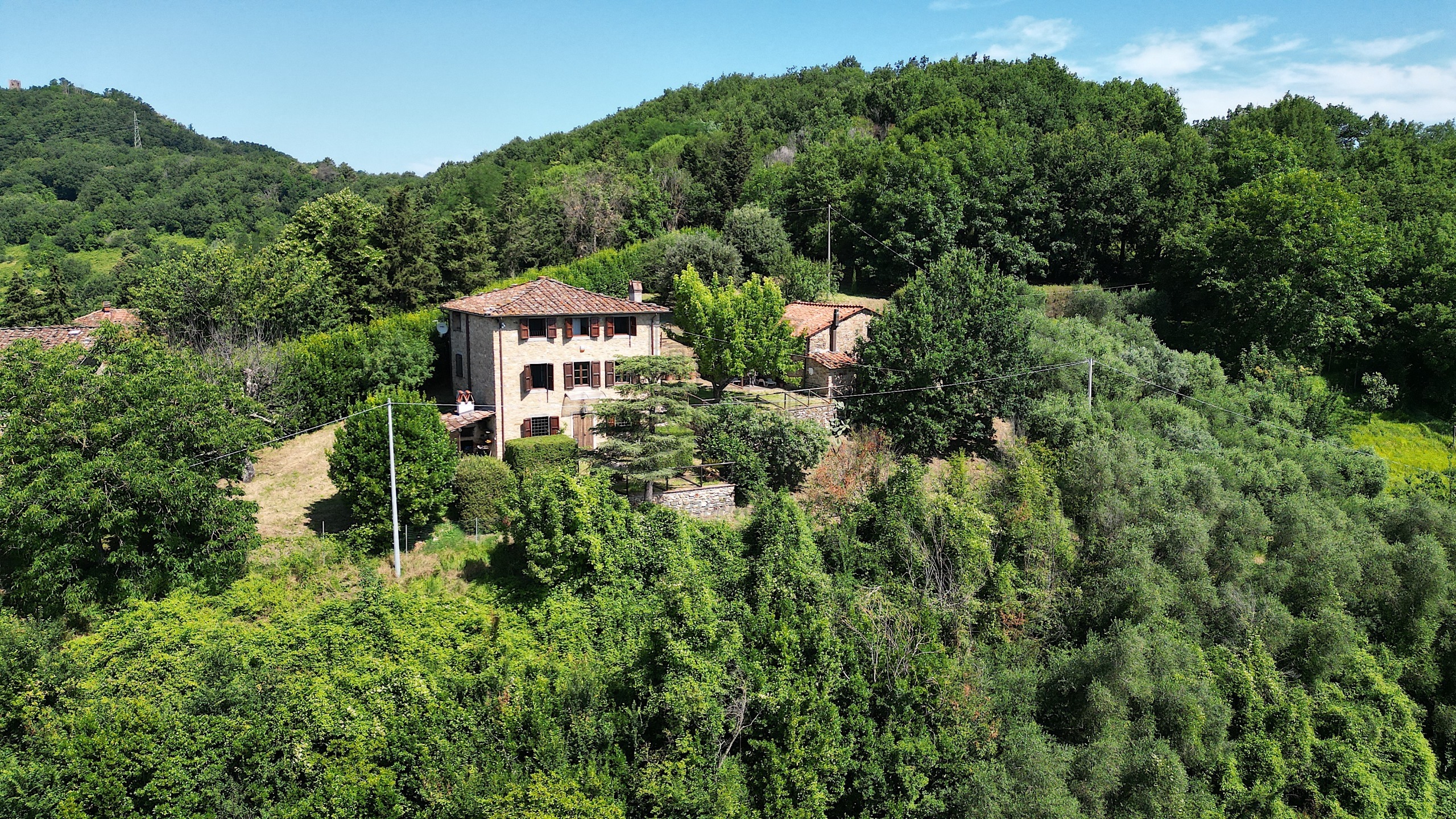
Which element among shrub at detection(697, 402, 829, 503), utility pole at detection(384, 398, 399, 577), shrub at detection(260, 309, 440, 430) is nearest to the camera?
utility pole at detection(384, 398, 399, 577)

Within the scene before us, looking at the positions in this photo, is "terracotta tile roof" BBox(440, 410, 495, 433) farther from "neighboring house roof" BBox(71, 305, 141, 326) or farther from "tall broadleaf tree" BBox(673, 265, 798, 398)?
"neighboring house roof" BBox(71, 305, 141, 326)

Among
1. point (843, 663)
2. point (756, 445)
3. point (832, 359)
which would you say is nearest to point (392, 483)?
point (756, 445)

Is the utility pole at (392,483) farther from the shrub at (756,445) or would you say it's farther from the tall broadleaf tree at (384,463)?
the shrub at (756,445)

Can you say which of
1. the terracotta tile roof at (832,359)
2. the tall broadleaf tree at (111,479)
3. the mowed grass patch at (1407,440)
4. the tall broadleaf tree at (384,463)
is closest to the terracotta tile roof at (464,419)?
the tall broadleaf tree at (384,463)

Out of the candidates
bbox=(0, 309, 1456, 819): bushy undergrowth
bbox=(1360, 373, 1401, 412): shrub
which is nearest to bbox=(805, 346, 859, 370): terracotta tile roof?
bbox=(0, 309, 1456, 819): bushy undergrowth

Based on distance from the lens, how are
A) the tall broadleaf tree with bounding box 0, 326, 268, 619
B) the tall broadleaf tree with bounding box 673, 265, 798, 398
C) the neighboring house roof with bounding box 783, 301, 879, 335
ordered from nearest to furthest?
the tall broadleaf tree with bounding box 0, 326, 268, 619
the tall broadleaf tree with bounding box 673, 265, 798, 398
the neighboring house roof with bounding box 783, 301, 879, 335

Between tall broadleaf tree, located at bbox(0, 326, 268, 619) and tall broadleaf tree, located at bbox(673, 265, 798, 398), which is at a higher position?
tall broadleaf tree, located at bbox(673, 265, 798, 398)

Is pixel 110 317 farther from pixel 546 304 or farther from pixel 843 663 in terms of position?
pixel 843 663
